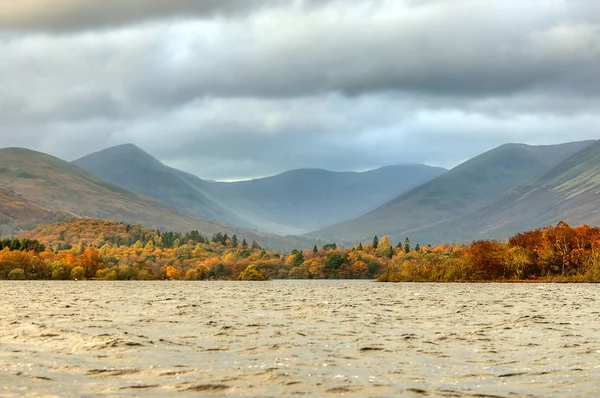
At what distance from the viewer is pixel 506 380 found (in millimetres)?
48219

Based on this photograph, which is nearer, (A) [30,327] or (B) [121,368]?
(B) [121,368]

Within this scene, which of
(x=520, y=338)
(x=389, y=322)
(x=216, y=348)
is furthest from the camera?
(x=389, y=322)

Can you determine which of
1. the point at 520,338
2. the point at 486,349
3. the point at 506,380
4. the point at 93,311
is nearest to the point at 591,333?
the point at 520,338

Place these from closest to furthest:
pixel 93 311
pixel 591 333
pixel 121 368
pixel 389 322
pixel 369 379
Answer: pixel 369 379
pixel 121 368
pixel 591 333
pixel 389 322
pixel 93 311

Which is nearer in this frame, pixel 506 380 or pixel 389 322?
pixel 506 380

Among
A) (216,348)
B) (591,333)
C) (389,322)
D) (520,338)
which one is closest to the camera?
(216,348)

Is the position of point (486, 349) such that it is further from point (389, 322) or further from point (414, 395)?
point (389, 322)

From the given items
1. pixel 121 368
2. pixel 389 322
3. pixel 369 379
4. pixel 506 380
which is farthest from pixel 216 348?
pixel 389 322

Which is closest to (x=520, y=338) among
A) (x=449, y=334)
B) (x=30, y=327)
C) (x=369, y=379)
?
(x=449, y=334)

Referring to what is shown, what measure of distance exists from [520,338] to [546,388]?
29848 millimetres

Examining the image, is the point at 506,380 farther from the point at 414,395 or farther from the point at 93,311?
the point at 93,311

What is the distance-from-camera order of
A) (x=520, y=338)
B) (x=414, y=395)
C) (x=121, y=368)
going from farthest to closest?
(x=520, y=338) → (x=121, y=368) → (x=414, y=395)

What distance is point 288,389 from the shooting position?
44.4 meters

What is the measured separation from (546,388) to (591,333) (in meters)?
37.8
